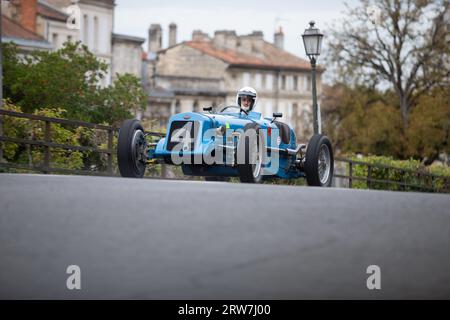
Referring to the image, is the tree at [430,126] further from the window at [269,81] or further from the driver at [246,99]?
the window at [269,81]

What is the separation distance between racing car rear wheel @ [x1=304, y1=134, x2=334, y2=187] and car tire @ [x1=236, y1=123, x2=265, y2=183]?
4.96ft

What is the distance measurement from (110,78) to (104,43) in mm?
4787

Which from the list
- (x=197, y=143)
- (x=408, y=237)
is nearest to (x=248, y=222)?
(x=408, y=237)

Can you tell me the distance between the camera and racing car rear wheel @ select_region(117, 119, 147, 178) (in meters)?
19.0

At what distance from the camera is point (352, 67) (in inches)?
2864

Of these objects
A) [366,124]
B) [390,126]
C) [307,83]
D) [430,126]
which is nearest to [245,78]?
[307,83]

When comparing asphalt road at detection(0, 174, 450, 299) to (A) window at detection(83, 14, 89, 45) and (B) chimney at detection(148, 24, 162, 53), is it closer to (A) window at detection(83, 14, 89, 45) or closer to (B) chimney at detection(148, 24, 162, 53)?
(A) window at detection(83, 14, 89, 45)

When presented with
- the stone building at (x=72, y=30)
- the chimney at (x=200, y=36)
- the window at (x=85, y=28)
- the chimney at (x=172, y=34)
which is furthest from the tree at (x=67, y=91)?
the chimney at (x=200, y=36)

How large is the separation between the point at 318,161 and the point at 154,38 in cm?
12131

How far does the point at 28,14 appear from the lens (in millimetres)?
94688

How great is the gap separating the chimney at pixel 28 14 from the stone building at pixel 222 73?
2579 centimetres

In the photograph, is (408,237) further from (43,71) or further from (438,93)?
(438,93)

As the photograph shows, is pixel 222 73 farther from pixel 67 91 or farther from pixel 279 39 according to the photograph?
pixel 67 91

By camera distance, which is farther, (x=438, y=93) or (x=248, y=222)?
(x=438, y=93)
